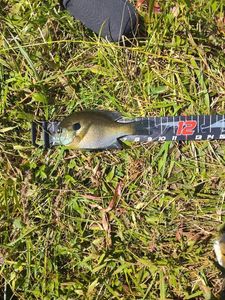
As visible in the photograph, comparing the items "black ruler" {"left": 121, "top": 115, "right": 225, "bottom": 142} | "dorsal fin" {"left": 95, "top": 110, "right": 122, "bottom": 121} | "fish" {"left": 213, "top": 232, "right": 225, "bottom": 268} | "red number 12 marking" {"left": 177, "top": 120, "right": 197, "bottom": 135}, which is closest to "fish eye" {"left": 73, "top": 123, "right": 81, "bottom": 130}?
"dorsal fin" {"left": 95, "top": 110, "right": 122, "bottom": 121}

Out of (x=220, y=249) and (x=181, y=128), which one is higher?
(x=181, y=128)

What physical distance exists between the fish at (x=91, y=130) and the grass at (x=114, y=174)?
74 millimetres

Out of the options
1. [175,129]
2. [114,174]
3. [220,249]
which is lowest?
[220,249]

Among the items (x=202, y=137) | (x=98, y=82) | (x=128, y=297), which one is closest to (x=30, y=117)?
(x=98, y=82)

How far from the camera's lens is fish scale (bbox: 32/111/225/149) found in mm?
2645

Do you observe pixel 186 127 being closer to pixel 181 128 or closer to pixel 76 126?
pixel 181 128

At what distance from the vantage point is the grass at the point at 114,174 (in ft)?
8.79

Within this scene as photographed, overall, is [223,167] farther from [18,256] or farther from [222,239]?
[18,256]

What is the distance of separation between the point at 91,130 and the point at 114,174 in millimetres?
282

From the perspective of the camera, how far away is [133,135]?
266 centimetres

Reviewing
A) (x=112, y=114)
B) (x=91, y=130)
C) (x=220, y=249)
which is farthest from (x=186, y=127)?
(x=220, y=249)

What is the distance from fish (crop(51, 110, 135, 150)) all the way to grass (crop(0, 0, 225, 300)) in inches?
2.9

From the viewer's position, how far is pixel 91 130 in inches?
104

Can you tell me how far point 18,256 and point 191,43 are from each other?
4.93ft
